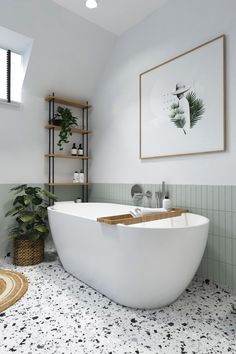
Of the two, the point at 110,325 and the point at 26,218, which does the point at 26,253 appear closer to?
the point at 26,218

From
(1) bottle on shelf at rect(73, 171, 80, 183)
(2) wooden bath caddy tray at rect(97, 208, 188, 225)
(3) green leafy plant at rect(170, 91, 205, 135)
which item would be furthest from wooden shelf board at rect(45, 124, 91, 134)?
(2) wooden bath caddy tray at rect(97, 208, 188, 225)

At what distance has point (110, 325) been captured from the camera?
144 cm

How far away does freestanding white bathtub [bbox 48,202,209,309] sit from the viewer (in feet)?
4.75

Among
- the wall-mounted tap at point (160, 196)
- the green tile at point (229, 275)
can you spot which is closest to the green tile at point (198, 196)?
the wall-mounted tap at point (160, 196)

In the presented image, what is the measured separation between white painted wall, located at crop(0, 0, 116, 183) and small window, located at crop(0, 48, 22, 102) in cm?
12

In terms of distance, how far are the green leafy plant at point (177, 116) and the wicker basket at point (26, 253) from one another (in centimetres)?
196

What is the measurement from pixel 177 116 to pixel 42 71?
5.86ft

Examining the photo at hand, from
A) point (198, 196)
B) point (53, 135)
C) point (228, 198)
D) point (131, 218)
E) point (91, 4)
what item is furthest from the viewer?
point (53, 135)

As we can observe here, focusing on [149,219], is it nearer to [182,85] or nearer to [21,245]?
[182,85]

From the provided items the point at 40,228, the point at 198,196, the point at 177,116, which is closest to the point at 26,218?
the point at 40,228

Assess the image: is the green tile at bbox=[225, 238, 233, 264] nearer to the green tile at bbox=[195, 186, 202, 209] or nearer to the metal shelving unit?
the green tile at bbox=[195, 186, 202, 209]

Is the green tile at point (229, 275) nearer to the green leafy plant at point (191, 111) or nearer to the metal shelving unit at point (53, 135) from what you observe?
the green leafy plant at point (191, 111)

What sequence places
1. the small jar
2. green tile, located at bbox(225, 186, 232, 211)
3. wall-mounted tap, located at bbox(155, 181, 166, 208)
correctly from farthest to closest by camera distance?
wall-mounted tap, located at bbox(155, 181, 166, 208)
the small jar
green tile, located at bbox(225, 186, 232, 211)

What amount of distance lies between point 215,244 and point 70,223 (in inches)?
50.5
